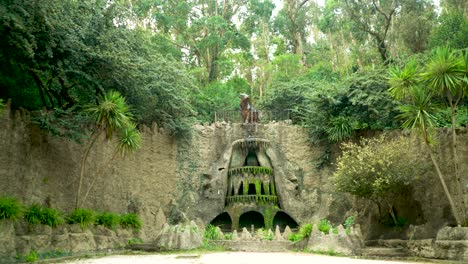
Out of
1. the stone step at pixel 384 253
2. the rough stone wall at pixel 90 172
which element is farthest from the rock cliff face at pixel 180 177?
the stone step at pixel 384 253

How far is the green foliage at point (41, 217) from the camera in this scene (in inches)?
591

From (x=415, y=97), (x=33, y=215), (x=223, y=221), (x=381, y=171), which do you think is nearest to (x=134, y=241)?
(x=33, y=215)

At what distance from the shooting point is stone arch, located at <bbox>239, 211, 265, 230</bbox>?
28.3 m

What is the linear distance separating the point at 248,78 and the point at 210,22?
10.3 metres

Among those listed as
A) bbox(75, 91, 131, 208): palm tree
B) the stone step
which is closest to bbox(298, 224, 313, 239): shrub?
the stone step

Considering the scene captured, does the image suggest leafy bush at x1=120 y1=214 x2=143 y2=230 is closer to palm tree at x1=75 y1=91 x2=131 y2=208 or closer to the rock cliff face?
the rock cliff face

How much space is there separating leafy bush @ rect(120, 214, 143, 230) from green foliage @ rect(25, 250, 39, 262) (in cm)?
710

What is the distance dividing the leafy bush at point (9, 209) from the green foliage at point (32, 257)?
1.17 m

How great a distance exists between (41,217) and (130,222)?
6.68 m

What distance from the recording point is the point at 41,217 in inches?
609

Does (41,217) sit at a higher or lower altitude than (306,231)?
higher

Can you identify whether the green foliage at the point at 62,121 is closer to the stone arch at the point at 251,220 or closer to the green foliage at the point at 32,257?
the green foliage at the point at 32,257

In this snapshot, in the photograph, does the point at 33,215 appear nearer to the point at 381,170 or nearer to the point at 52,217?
the point at 52,217

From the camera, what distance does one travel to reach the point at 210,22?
4331 cm
